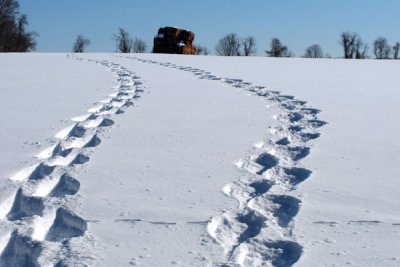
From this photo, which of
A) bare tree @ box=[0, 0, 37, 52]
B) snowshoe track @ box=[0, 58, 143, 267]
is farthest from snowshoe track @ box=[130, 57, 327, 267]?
bare tree @ box=[0, 0, 37, 52]

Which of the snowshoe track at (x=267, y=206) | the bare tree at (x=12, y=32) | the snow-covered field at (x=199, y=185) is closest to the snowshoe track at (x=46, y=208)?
the snow-covered field at (x=199, y=185)

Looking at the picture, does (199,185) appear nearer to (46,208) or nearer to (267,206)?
(267,206)

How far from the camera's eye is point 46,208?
1820 millimetres

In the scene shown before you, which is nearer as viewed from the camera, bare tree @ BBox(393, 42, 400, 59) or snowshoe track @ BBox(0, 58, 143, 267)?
snowshoe track @ BBox(0, 58, 143, 267)

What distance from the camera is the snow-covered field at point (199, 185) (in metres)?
1.53

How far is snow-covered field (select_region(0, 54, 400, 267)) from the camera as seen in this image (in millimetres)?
1530

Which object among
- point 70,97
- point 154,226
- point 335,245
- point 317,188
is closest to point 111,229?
point 154,226

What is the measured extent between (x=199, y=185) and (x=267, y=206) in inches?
14.2

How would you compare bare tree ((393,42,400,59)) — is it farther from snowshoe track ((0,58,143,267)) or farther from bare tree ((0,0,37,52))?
snowshoe track ((0,58,143,267))

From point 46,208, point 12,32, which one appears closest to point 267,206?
point 46,208

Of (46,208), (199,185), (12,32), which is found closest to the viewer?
(46,208)

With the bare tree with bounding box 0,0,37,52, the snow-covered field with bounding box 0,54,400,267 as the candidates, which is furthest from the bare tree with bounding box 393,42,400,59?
the snow-covered field with bounding box 0,54,400,267

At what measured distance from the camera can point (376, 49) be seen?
46.0 meters

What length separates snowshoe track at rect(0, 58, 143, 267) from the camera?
150cm
